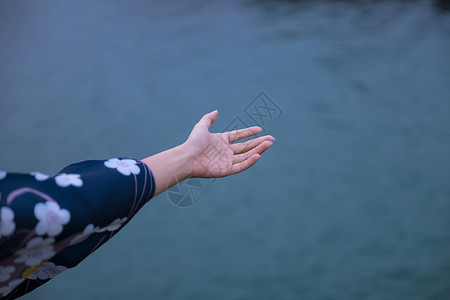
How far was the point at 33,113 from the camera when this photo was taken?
2.72 m

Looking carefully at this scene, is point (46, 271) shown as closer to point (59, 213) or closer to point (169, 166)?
point (59, 213)

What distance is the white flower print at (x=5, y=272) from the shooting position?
1.80 ft

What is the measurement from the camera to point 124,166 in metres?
0.68

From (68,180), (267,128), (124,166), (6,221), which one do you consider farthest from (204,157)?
(267,128)

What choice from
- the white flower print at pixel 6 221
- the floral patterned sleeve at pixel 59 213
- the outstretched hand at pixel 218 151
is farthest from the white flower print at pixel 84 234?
Answer: the outstretched hand at pixel 218 151

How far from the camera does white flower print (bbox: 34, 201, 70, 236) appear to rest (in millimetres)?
524

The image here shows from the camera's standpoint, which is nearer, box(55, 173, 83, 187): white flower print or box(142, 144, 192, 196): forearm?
box(55, 173, 83, 187): white flower print

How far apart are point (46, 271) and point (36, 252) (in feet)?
0.27

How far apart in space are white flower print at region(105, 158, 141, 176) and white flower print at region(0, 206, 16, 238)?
0.18m

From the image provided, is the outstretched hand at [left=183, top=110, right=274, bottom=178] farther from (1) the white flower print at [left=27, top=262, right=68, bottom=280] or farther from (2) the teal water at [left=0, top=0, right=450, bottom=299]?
(2) the teal water at [left=0, top=0, right=450, bottom=299]

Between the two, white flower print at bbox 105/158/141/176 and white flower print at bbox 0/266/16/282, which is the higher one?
white flower print at bbox 105/158/141/176

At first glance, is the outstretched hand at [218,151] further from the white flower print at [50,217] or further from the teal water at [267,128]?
the teal water at [267,128]

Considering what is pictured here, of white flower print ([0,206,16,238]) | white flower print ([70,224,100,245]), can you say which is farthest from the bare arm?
white flower print ([0,206,16,238])

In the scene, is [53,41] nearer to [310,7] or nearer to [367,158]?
[310,7]
